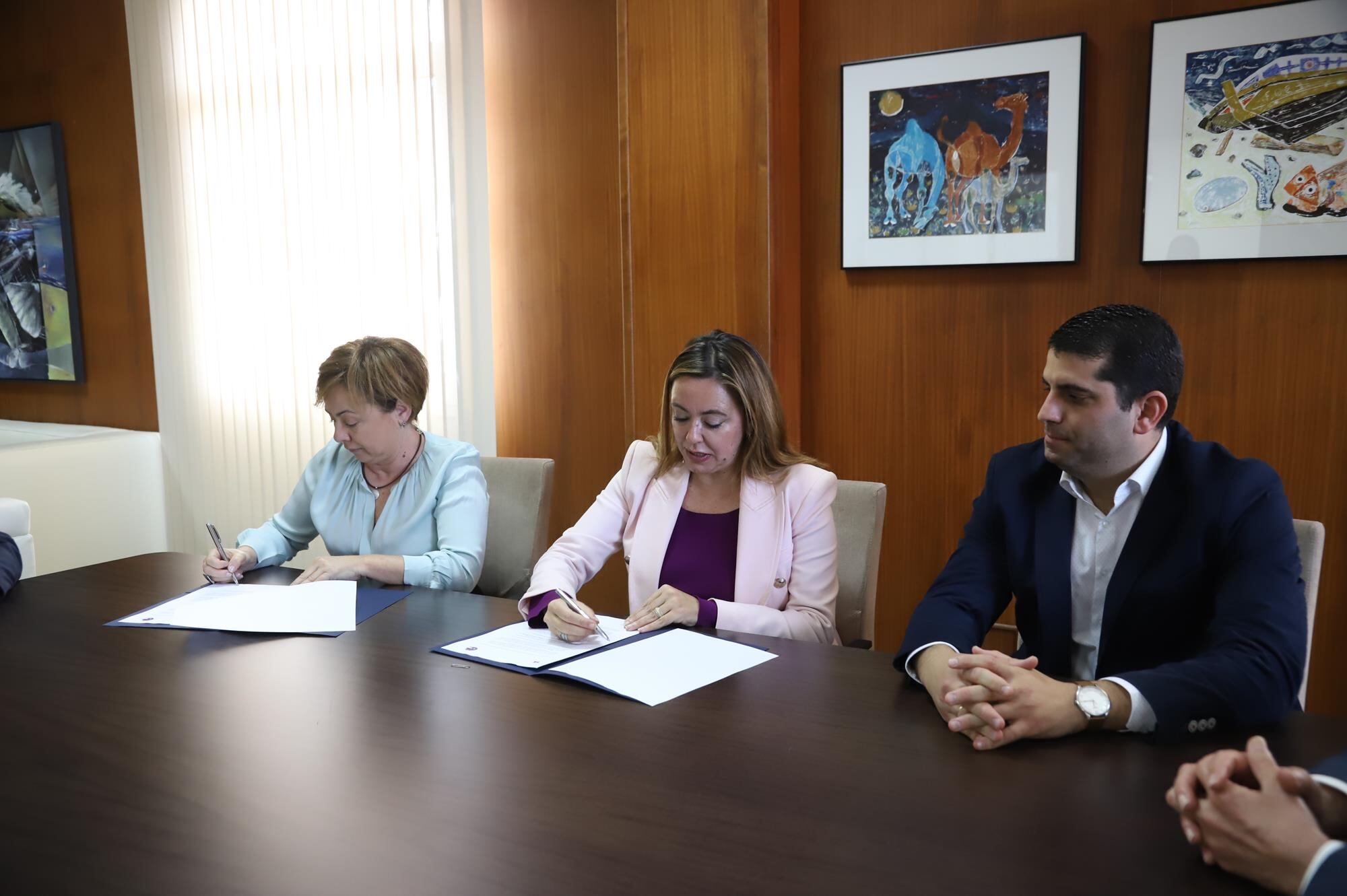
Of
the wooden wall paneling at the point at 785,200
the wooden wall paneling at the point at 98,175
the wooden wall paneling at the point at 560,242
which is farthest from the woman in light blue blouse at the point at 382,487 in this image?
the wooden wall paneling at the point at 98,175

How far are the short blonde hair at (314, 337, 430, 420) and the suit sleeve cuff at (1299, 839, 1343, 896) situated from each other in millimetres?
1978

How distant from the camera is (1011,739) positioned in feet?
4.18

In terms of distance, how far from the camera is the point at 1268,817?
100 cm

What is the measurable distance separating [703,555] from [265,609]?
89cm

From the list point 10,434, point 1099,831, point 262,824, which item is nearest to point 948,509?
point 1099,831

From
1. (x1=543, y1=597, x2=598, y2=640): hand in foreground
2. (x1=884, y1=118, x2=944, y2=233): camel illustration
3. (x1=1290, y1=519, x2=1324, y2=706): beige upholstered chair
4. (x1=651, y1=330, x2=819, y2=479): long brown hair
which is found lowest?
(x1=543, y1=597, x2=598, y2=640): hand in foreground

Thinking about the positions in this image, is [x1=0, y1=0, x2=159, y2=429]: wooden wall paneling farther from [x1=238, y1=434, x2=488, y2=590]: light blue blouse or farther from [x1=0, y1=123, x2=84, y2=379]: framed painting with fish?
[x1=238, y1=434, x2=488, y2=590]: light blue blouse

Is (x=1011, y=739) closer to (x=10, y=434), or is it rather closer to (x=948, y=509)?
(x=948, y=509)

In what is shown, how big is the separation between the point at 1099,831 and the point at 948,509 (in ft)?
7.01

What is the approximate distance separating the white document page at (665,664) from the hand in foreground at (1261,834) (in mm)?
719

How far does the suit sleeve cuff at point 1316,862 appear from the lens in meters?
0.94

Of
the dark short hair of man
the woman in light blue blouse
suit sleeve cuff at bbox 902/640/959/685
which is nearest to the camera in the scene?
suit sleeve cuff at bbox 902/640/959/685

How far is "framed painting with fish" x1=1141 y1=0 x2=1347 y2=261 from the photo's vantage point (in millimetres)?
2518

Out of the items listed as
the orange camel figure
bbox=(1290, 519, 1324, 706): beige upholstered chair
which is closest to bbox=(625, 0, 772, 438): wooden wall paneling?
the orange camel figure
